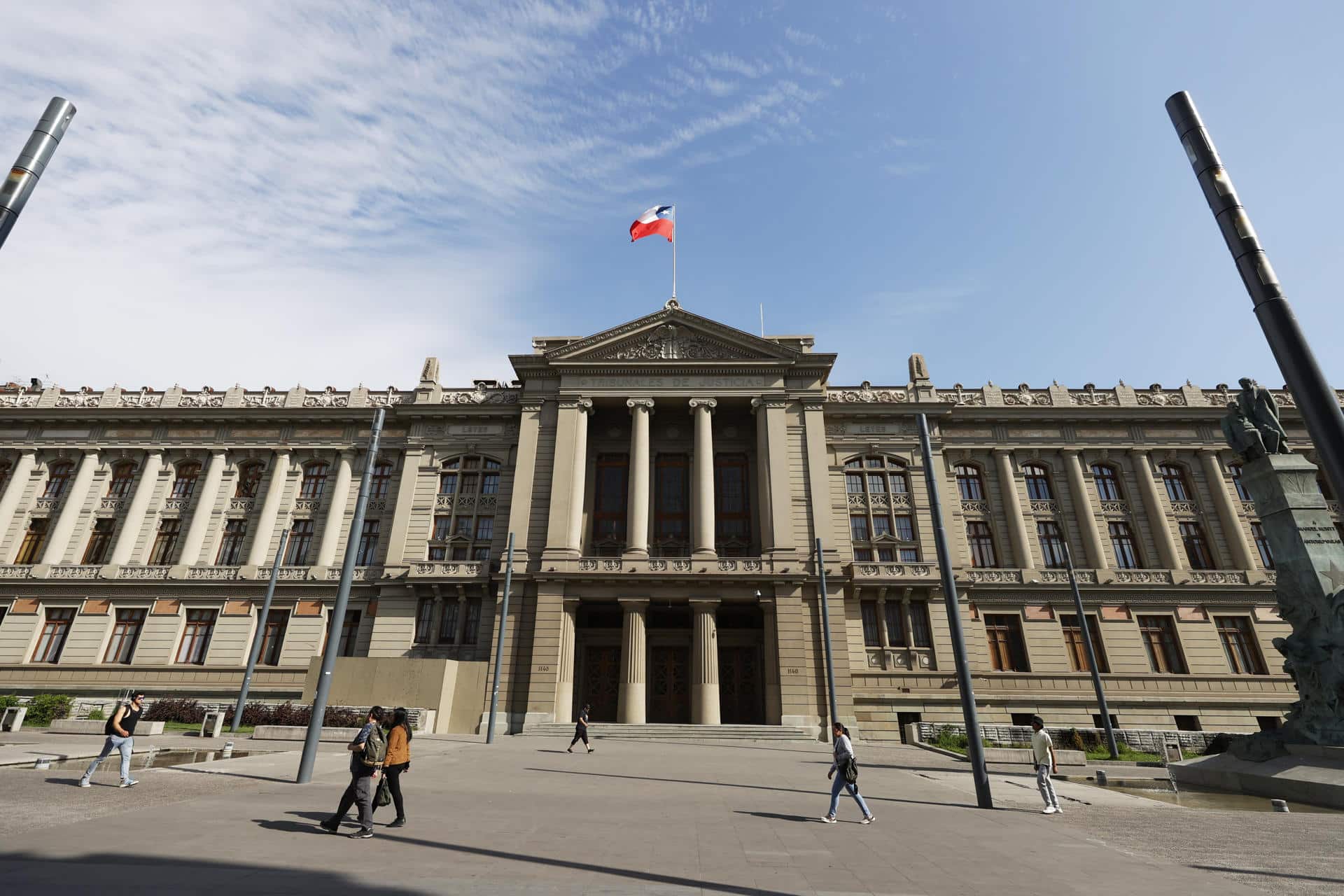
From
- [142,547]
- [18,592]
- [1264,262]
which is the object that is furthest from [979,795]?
[18,592]

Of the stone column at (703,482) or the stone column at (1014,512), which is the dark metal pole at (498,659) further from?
the stone column at (1014,512)

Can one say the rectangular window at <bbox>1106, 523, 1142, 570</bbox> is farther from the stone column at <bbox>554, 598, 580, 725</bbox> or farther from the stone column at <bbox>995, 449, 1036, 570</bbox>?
the stone column at <bbox>554, 598, 580, 725</bbox>

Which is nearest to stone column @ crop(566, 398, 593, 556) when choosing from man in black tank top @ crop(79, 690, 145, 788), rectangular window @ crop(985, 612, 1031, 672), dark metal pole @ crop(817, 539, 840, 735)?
dark metal pole @ crop(817, 539, 840, 735)

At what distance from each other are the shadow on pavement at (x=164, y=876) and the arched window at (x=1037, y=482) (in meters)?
40.6

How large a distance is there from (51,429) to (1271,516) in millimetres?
61602

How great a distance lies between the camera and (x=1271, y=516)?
18.0 m

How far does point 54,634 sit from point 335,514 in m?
16.4

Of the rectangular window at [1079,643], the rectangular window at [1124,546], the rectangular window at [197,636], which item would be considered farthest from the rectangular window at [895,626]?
the rectangular window at [197,636]

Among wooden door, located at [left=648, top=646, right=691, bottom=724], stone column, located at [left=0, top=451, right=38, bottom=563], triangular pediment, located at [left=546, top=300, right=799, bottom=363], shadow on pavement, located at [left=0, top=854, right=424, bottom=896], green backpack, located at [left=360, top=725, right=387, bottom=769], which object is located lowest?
shadow on pavement, located at [left=0, top=854, right=424, bottom=896]

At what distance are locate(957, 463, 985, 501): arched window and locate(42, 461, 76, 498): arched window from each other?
55.6 m

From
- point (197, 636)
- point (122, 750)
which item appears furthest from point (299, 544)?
point (122, 750)

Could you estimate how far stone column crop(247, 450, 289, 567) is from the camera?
124 ft

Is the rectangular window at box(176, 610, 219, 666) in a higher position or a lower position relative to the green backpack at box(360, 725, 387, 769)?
higher

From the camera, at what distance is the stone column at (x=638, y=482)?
3388 centimetres
